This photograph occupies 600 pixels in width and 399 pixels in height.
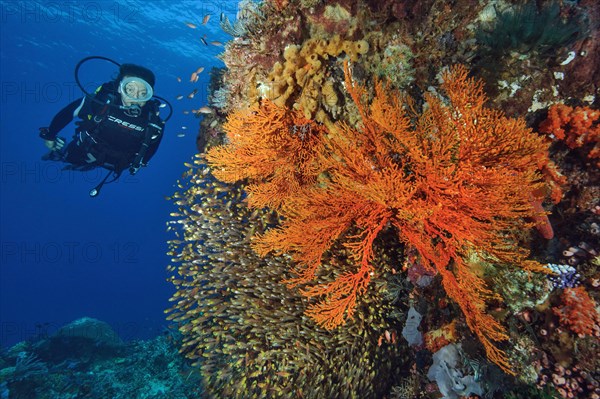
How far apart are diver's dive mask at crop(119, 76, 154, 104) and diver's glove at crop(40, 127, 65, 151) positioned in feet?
9.20

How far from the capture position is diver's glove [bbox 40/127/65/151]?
9797 mm

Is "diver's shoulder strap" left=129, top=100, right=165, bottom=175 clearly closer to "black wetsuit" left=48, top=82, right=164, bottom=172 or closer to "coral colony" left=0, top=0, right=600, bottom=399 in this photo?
"black wetsuit" left=48, top=82, right=164, bottom=172

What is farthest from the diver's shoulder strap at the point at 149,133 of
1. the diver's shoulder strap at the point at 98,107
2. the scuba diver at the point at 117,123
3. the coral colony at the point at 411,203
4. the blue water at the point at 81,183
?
the blue water at the point at 81,183

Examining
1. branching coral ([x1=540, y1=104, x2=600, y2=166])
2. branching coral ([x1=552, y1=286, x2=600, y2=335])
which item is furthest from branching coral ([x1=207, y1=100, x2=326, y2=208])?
branching coral ([x1=552, y1=286, x2=600, y2=335])

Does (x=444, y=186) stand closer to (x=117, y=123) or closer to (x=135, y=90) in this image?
(x=135, y=90)

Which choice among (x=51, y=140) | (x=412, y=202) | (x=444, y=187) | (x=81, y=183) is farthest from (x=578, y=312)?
(x=81, y=183)

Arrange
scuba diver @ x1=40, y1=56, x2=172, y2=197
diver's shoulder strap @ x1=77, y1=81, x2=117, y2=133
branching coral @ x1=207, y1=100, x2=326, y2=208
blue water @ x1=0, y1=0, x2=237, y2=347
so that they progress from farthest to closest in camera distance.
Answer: blue water @ x1=0, y1=0, x2=237, y2=347 < diver's shoulder strap @ x1=77, y1=81, x2=117, y2=133 < scuba diver @ x1=40, y1=56, x2=172, y2=197 < branching coral @ x1=207, y1=100, x2=326, y2=208

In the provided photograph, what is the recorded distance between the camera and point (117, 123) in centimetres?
960

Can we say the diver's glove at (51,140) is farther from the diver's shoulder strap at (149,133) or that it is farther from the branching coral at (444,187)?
the branching coral at (444,187)

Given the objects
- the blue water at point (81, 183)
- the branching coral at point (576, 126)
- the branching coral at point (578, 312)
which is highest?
the branching coral at point (576, 126)

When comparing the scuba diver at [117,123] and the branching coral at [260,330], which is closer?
the branching coral at [260,330]

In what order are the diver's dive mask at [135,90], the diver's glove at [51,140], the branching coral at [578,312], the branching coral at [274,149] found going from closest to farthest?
the branching coral at [578,312]
the branching coral at [274,149]
the diver's dive mask at [135,90]
the diver's glove at [51,140]

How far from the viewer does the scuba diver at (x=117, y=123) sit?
9180 mm

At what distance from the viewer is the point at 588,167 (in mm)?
4273
